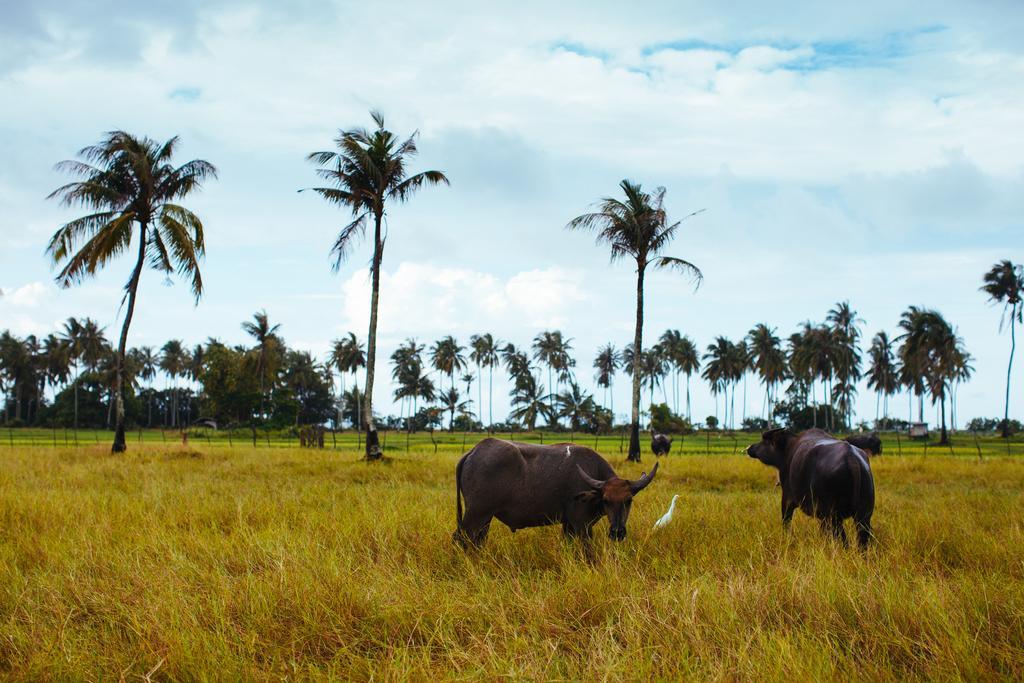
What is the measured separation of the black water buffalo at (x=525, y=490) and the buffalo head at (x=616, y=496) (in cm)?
2

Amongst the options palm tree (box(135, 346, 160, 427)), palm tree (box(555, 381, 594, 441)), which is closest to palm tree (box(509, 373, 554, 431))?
palm tree (box(555, 381, 594, 441))

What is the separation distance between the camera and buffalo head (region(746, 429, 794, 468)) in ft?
35.1

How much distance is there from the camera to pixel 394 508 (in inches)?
404

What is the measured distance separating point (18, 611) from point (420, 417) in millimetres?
96650

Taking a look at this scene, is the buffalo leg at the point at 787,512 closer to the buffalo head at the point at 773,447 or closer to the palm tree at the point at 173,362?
the buffalo head at the point at 773,447

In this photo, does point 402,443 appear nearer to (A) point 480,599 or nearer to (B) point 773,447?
(B) point 773,447

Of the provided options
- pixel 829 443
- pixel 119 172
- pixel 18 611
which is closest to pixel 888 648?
pixel 829 443

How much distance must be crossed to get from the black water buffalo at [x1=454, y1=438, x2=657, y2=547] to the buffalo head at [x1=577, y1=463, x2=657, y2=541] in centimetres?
2

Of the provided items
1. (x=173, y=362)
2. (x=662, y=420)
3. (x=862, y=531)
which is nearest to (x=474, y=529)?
(x=862, y=531)

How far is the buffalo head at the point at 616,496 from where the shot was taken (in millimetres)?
7363

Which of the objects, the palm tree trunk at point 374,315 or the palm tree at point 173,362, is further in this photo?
the palm tree at point 173,362

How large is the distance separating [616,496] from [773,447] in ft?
14.4

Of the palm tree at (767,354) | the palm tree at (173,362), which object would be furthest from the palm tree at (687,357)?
the palm tree at (173,362)

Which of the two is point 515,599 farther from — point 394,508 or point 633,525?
point 394,508
